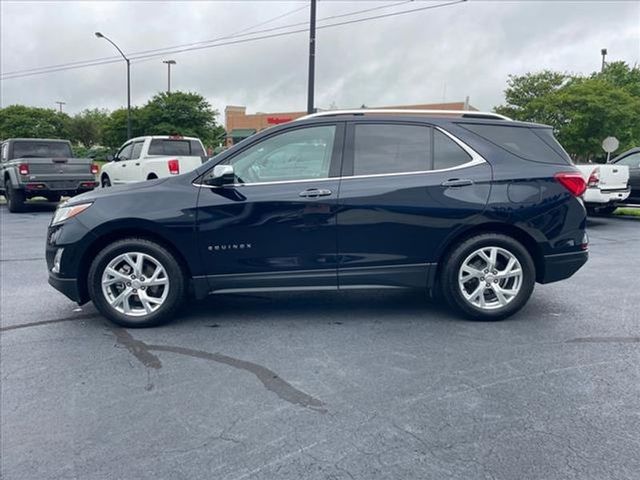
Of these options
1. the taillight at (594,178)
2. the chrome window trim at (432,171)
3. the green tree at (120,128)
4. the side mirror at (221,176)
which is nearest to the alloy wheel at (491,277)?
the chrome window trim at (432,171)

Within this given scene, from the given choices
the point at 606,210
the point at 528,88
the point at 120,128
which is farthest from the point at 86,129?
the point at 606,210

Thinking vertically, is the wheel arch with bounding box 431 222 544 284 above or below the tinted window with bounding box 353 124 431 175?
below

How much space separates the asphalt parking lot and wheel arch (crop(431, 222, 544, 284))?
0.51 m

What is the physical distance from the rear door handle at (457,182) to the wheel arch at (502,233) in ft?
1.27

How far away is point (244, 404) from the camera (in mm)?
3121

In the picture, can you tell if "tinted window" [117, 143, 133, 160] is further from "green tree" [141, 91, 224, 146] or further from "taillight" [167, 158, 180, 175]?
"green tree" [141, 91, 224, 146]

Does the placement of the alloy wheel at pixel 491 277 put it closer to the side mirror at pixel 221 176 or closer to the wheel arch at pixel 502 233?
the wheel arch at pixel 502 233

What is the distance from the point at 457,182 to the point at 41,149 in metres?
14.5

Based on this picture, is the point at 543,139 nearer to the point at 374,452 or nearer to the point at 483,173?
the point at 483,173

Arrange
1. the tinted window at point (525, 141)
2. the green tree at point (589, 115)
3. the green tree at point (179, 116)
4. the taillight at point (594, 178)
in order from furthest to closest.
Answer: the green tree at point (179, 116)
the green tree at point (589, 115)
the taillight at point (594, 178)
the tinted window at point (525, 141)

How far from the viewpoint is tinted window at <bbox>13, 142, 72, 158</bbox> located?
14828 millimetres

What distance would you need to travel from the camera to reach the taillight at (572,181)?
4512 mm

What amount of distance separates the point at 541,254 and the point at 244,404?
2990mm

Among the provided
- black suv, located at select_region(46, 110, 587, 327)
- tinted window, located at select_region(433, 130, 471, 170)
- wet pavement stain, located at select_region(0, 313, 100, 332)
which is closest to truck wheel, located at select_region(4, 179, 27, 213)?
wet pavement stain, located at select_region(0, 313, 100, 332)
